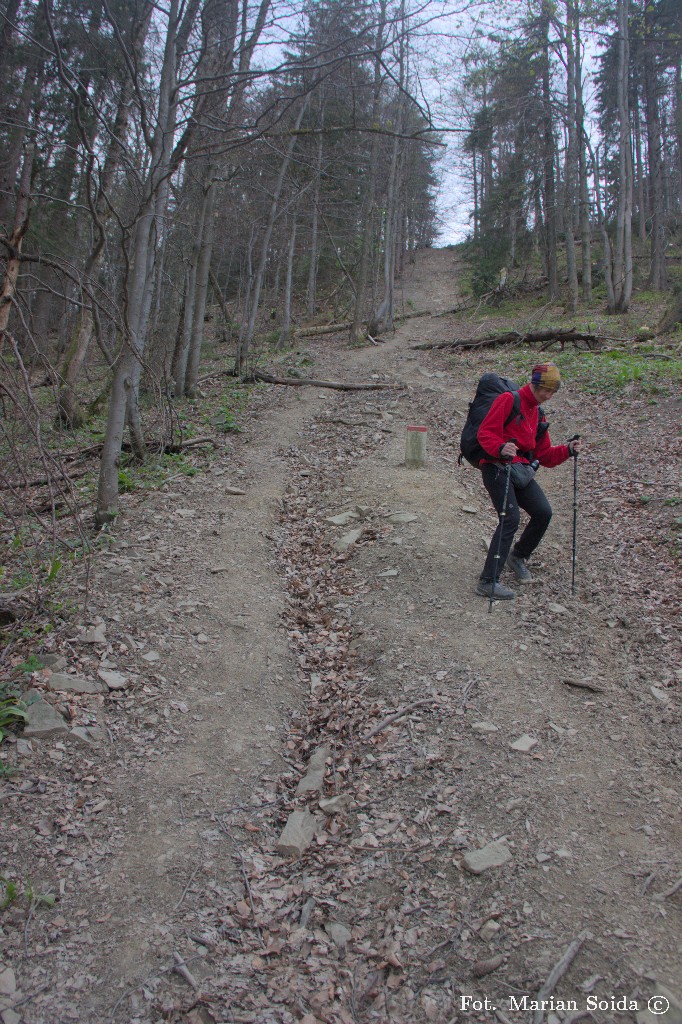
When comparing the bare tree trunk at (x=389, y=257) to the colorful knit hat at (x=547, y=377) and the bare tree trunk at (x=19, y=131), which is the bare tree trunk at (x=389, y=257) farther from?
the colorful knit hat at (x=547, y=377)

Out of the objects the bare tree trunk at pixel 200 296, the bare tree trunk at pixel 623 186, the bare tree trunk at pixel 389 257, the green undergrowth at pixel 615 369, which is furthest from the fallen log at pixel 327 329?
the bare tree trunk at pixel 200 296

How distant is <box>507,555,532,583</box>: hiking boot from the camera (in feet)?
20.7

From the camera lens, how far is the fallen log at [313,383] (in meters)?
14.8

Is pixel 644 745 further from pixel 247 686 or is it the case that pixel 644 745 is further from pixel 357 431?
pixel 357 431

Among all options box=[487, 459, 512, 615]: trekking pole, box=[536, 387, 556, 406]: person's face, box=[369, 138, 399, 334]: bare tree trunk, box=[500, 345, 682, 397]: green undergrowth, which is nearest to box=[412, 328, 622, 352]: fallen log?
box=[500, 345, 682, 397]: green undergrowth

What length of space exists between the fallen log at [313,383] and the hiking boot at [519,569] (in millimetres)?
8867

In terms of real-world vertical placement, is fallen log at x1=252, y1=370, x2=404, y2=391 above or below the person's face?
above

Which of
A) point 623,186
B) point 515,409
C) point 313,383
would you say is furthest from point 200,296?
point 623,186

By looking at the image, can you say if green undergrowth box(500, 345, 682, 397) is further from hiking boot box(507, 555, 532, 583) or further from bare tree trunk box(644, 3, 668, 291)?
bare tree trunk box(644, 3, 668, 291)

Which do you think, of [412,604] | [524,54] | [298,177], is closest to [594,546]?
[412,604]

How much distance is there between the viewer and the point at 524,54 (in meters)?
21.4

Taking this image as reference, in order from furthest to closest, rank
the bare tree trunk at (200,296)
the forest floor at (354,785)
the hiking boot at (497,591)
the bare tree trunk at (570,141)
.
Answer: the bare tree trunk at (570,141)
the bare tree trunk at (200,296)
the hiking boot at (497,591)
the forest floor at (354,785)

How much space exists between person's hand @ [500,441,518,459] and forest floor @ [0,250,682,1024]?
1424 millimetres

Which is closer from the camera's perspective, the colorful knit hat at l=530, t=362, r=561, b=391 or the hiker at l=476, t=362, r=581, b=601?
the colorful knit hat at l=530, t=362, r=561, b=391
